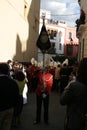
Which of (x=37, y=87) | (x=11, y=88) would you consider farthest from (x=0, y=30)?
(x=11, y=88)

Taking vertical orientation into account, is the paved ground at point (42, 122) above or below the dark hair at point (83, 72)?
below

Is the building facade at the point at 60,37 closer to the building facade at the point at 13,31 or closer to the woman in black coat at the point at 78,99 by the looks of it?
the building facade at the point at 13,31

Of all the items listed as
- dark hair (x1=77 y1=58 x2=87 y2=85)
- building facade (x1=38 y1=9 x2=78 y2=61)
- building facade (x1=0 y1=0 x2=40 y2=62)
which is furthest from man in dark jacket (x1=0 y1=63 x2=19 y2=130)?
building facade (x1=38 y1=9 x2=78 y2=61)

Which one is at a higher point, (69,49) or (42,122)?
(42,122)

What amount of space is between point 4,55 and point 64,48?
2624 inches

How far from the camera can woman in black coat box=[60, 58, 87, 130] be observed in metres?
6.30

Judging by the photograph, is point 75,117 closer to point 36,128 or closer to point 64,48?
point 36,128

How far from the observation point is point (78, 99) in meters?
6.34

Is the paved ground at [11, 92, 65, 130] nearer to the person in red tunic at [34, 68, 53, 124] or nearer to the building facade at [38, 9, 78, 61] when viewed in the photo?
the person in red tunic at [34, 68, 53, 124]

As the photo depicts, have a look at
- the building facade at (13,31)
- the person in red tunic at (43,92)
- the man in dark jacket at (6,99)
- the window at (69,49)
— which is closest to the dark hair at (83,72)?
the man in dark jacket at (6,99)

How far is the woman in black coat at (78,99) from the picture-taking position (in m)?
6.30

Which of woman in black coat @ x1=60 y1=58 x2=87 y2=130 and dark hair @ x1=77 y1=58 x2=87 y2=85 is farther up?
dark hair @ x1=77 y1=58 x2=87 y2=85

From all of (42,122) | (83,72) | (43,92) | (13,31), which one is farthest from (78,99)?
(13,31)

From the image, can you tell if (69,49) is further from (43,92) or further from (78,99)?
(78,99)
